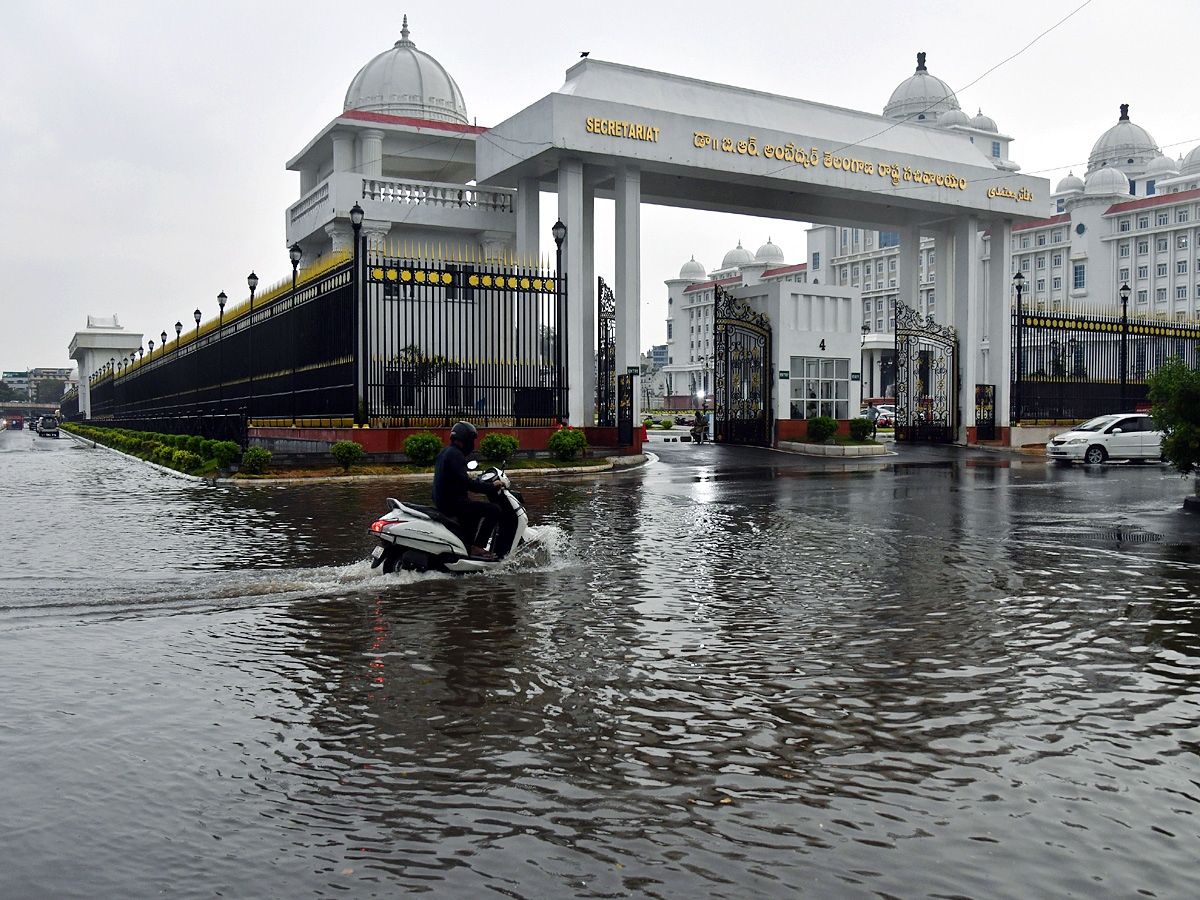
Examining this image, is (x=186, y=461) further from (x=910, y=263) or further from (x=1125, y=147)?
(x=1125, y=147)

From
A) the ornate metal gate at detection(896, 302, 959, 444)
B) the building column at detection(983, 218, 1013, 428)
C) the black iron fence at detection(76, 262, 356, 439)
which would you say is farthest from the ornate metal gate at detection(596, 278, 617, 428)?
the building column at detection(983, 218, 1013, 428)

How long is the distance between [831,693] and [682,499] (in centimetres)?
1207

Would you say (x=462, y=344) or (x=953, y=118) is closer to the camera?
(x=462, y=344)

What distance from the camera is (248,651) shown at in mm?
6734

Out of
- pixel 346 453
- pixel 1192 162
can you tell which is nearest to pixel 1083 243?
pixel 1192 162

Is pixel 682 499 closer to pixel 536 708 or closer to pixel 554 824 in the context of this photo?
pixel 536 708

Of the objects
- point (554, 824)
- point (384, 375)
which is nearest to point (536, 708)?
point (554, 824)

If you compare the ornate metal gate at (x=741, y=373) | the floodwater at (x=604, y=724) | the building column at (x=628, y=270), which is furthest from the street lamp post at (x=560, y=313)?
the floodwater at (x=604, y=724)

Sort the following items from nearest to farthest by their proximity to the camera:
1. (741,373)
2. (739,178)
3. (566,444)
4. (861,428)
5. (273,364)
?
(566,444)
(739,178)
(273,364)
(861,428)
(741,373)

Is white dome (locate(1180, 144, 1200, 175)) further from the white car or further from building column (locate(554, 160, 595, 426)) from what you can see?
building column (locate(554, 160, 595, 426))

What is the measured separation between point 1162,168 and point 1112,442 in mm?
93642

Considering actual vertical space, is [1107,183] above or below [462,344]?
above

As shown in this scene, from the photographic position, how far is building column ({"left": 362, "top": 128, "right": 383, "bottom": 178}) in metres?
36.1

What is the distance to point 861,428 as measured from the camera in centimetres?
3200
